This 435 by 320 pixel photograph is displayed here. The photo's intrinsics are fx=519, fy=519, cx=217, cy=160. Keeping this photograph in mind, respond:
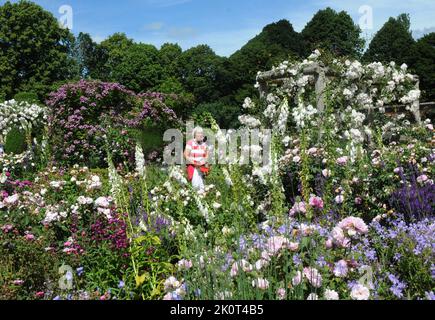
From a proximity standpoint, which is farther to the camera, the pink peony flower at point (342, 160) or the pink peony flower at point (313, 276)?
the pink peony flower at point (342, 160)

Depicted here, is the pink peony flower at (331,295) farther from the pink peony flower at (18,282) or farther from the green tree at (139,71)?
the green tree at (139,71)

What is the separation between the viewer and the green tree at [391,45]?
26.4 m

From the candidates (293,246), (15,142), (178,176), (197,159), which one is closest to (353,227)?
(293,246)

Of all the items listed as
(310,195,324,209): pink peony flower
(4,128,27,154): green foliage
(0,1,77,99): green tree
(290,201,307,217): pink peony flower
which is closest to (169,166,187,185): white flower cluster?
(290,201,307,217): pink peony flower

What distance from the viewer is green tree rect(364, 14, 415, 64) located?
26.4m

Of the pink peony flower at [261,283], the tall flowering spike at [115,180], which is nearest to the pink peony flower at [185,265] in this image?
the pink peony flower at [261,283]

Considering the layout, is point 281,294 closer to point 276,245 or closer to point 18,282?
point 276,245

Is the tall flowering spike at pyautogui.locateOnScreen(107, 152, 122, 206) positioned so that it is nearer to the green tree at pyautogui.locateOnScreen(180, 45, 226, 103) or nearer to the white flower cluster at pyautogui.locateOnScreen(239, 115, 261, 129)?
the white flower cluster at pyautogui.locateOnScreen(239, 115, 261, 129)

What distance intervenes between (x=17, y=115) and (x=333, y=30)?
22174 mm

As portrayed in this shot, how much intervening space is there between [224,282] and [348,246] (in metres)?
0.76

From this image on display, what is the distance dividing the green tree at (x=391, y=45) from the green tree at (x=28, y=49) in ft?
55.7

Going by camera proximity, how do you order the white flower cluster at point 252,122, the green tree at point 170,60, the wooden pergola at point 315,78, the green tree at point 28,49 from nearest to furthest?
the wooden pergola at point 315,78
the white flower cluster at point 252,122
the green tree at point 28,49
the green tree at point 170,60
